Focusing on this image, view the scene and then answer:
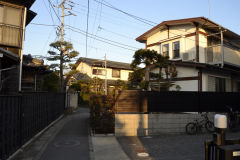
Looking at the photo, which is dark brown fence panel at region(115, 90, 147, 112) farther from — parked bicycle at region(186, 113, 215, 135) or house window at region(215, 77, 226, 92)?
house window at region(215, 77, 226, 92)

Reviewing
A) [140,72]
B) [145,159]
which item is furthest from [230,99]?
[145,159]

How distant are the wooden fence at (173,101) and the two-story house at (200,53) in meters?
2.32

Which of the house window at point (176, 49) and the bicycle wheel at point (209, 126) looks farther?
the house window at point (176, 49)

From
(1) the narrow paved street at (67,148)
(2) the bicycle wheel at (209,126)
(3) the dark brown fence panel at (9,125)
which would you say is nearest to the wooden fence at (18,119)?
(3) the dark brown fence panel at (9,125)

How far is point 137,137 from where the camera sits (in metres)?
8.15

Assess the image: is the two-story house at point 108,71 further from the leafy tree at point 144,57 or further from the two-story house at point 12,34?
the leafy tree at point 144,57

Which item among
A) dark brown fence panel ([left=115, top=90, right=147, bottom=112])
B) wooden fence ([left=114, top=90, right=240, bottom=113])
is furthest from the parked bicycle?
dark brown fence panel ([left=115, top=90, right=147, bottom=112])

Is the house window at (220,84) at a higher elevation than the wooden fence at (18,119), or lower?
higher

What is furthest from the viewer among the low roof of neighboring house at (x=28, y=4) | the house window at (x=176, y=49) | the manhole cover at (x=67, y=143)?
the house window at (x=176, y=49)

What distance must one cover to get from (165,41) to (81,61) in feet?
67.7

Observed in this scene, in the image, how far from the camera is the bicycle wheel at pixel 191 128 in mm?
8875

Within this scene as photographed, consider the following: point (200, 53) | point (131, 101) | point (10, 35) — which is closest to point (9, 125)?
point (131, 101)

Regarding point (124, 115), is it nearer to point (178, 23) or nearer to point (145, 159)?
point (145, 159)

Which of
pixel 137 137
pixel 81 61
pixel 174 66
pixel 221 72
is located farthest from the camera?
pixel 81 61
